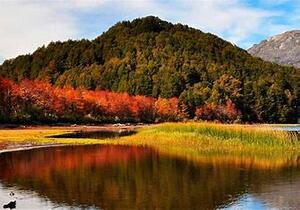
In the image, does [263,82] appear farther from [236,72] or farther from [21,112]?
[21,112]

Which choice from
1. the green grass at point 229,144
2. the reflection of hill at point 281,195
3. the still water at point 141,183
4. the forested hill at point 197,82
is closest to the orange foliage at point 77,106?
the forested hill at point 197,82

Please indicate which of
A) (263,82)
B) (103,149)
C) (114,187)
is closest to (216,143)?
(103,149)

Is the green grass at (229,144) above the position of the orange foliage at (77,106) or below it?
below

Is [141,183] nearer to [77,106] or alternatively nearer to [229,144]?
[229,144]

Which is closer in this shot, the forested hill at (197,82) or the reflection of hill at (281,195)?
the reflection of hill at (281,195)

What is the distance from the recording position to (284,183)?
2473 cm

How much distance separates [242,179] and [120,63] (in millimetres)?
164427

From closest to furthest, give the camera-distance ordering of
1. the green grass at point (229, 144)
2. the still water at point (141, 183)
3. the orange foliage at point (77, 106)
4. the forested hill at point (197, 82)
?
the still water at point (141, 183)
the green grass at point (229, 144)
the orange foliage at point (77, 106)
the forested hill at point (197, 82)

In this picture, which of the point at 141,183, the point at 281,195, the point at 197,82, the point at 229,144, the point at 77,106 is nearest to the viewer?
the point at 281,195

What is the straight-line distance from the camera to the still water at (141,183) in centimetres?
Answer: 1952

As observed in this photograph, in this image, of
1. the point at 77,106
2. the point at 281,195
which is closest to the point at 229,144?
the point at 281,195

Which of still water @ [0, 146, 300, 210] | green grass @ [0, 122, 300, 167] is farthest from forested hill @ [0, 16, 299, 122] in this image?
still water @ [0, 146, 300, 210]

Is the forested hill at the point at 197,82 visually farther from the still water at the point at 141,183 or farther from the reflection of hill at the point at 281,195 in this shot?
the reflection of hill at the point at 281,195

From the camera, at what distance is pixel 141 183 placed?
953 inches
